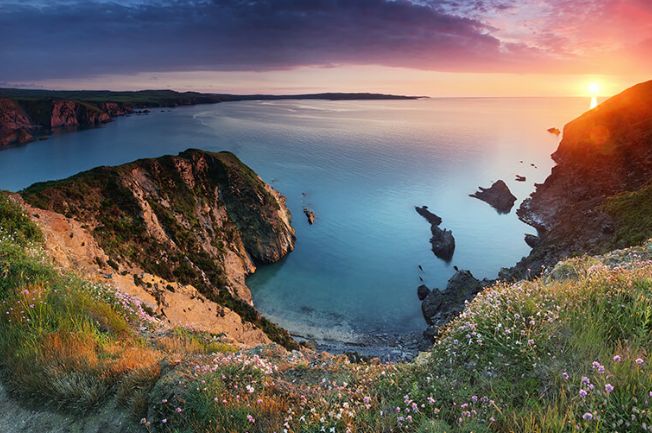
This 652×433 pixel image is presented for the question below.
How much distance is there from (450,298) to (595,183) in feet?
184

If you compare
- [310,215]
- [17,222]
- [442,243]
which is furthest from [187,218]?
[442,243]

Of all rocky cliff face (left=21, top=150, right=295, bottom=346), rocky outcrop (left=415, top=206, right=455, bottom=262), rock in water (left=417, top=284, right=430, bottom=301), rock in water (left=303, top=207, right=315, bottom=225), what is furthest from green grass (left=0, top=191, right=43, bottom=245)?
rock in water (left=303, top=207, right=315, bottom=225)

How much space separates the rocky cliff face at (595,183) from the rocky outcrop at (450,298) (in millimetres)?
6455

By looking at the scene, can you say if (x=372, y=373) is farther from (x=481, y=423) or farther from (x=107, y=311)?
(x=107, y=311)

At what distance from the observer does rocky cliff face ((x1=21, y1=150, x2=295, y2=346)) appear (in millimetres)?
40562

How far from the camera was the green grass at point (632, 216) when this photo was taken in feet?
123

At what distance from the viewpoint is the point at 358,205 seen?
10531cm

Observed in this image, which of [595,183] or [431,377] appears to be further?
[595,183]

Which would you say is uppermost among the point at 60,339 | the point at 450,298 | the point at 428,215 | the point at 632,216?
the point at 60,339

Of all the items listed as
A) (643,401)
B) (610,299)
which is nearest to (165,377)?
(643,401)

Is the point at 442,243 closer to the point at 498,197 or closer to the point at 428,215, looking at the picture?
the point at 428,215

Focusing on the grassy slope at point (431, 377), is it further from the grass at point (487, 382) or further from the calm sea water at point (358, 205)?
the calm sea water at point (358, 205)

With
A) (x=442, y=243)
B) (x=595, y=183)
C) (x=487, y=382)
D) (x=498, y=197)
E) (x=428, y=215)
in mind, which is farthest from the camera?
(x=498, y=197)

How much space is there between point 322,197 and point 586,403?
10531cm
